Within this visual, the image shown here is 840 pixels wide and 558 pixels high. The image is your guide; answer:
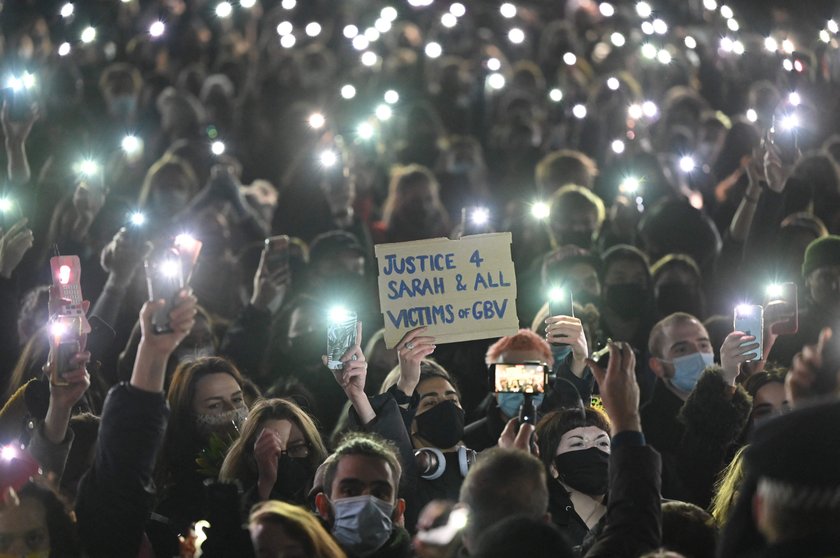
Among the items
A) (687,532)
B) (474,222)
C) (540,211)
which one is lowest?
(687,532)

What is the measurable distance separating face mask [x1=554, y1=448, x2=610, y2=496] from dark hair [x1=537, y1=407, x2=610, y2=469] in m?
0.06

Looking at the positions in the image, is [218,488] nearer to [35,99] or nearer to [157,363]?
[157,363]

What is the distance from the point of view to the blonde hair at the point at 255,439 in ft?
18.5

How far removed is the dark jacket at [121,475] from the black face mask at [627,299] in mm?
4012

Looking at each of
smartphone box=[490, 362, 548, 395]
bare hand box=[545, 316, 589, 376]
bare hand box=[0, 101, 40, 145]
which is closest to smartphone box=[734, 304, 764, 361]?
bare hand box=[545, 316, 589, 376]

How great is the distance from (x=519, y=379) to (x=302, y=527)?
1398mm

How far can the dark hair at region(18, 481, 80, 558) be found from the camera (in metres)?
4.78

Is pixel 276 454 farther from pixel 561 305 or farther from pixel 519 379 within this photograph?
pixel 561 305

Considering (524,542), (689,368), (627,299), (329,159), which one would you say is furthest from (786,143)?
(524,542)

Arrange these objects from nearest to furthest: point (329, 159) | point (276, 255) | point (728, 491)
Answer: point (728, 491), point (276, 255), point (329, 159)

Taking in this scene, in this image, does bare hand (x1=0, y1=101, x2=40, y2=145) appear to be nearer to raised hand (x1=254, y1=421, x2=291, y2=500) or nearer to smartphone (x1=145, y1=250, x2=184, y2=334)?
raised hand (x1=254, y1=421, x2=291, y2=500)

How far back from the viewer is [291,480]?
5.66 metres

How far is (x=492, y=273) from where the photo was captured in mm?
6266

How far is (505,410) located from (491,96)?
7.25 metres
